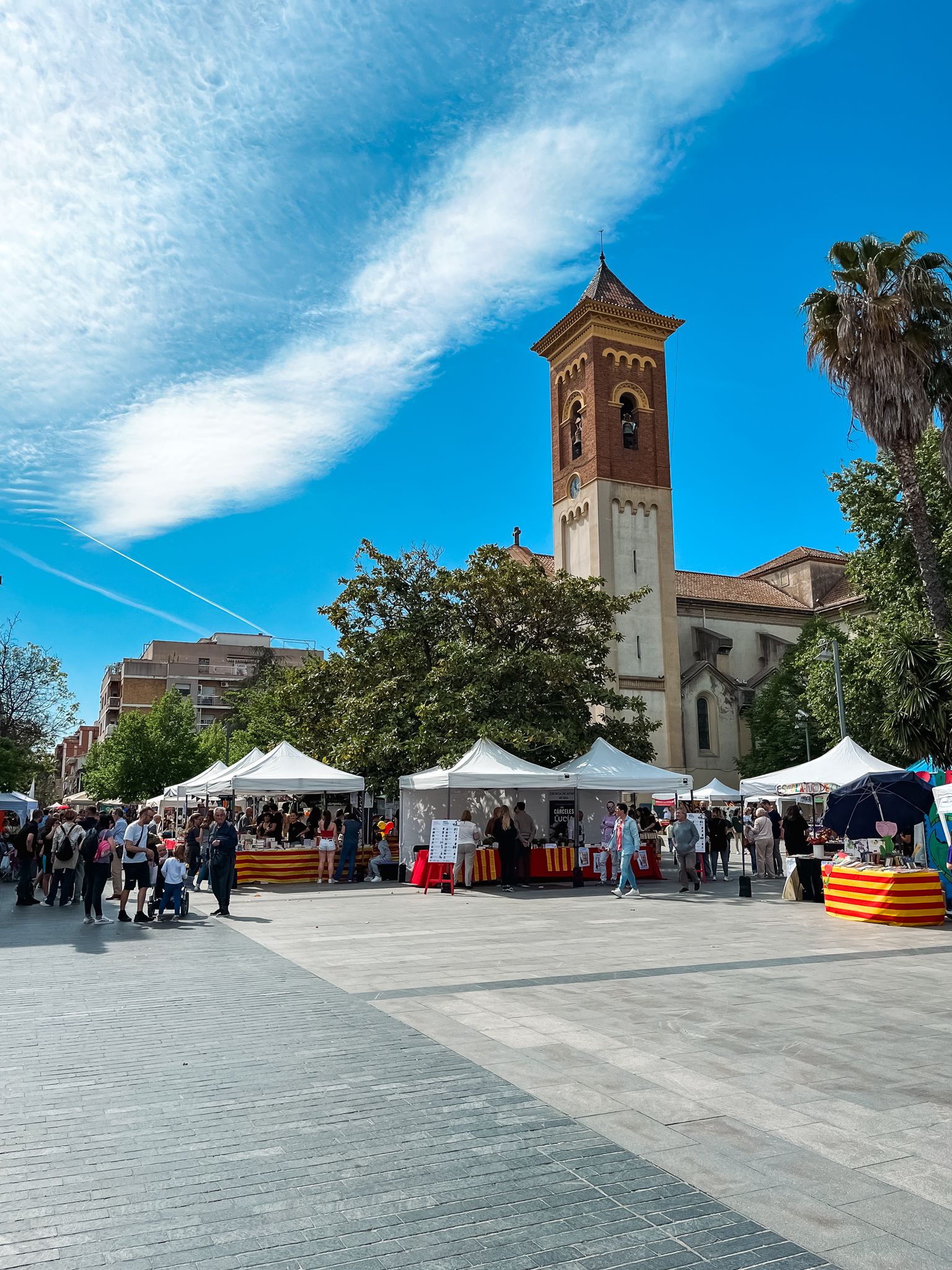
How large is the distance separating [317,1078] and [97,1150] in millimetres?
1492

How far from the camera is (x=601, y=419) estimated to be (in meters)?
49.1

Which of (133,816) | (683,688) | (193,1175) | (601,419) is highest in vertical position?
(601,419)

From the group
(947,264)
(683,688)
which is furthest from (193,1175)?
(683,688)

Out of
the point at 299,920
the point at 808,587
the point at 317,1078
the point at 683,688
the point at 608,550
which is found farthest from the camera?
the point at 808,587

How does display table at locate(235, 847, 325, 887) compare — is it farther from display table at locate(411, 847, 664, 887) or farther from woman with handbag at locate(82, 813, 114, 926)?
woman with handbag at locate(82, 813, 114, 926)

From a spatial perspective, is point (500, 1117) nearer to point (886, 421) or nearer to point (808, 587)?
point (886, 421)

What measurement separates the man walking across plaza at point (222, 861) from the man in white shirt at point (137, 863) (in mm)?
1137

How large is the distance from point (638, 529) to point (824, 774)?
3020 centimetres

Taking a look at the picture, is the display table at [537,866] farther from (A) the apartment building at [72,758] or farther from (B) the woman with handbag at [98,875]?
(A) the apartment building at [72,758]

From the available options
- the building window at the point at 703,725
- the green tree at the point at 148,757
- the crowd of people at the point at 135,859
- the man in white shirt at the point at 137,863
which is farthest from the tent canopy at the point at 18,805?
the building window at the point at 703,725

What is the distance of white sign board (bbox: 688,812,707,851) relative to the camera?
20578mm

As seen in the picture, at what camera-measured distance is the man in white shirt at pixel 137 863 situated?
14.4 m

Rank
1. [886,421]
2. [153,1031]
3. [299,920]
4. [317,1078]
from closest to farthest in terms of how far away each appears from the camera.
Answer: [317,1078]
[153,1031]
[299,920]
[886,421]

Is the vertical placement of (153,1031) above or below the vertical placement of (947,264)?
below
